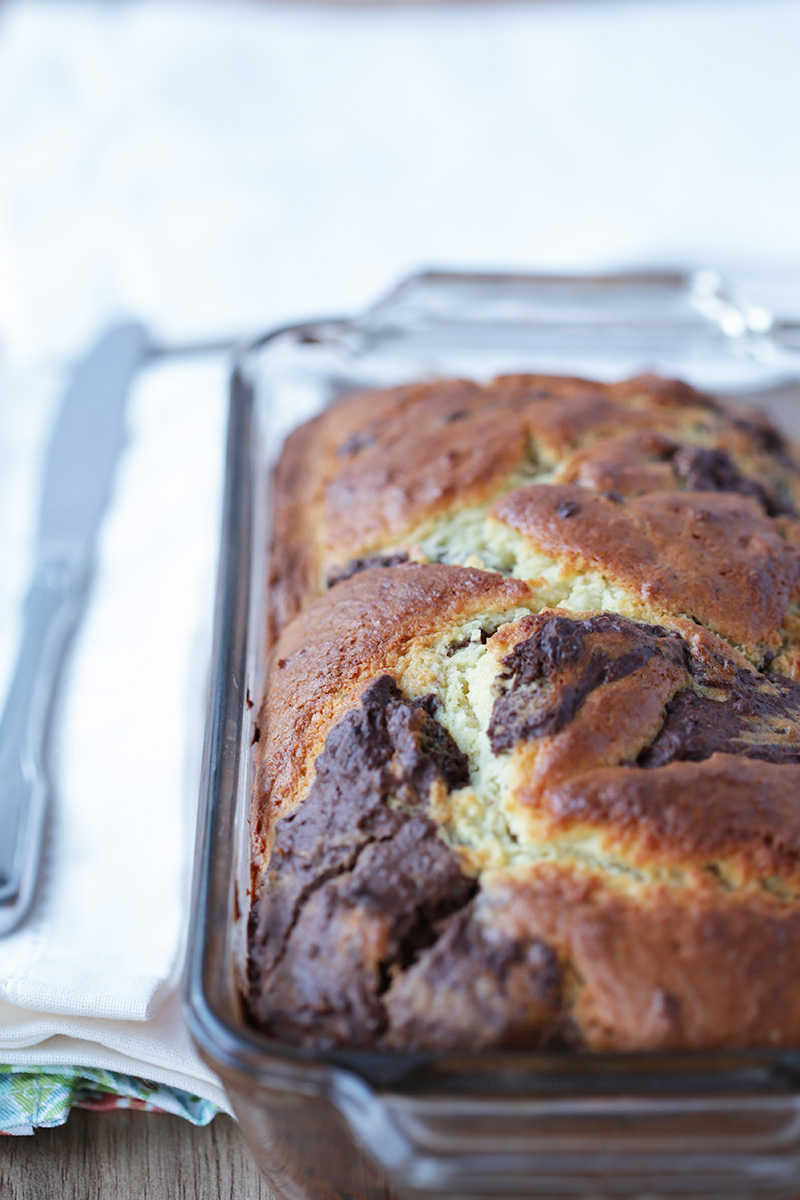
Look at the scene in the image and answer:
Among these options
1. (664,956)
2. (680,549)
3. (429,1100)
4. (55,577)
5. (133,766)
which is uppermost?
(55,577)

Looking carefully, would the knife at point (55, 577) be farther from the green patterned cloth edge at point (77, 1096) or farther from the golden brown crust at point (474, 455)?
the golden brown crust at point (474, 455)

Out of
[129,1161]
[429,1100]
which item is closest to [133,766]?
[129,1161]

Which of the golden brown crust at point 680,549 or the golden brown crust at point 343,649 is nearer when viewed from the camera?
the golden brown crust at point 343,649

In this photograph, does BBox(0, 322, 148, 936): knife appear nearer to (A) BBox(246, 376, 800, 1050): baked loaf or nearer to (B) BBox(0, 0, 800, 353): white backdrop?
(B) BBox(0, 0, 800, 353): white backdrop

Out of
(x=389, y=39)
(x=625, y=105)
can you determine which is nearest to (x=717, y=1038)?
(x=625, y=105)

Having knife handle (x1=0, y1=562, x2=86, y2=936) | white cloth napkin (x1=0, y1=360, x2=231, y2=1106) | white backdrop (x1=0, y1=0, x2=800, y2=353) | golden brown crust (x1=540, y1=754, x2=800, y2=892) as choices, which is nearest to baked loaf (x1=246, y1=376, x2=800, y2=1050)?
golden brown crust (x1=540, y1=754, x2=800, y2=892)

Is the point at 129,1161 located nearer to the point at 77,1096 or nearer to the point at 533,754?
the point at 77,1096

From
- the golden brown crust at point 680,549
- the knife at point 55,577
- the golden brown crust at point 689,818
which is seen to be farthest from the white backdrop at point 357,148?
the golden brown crust at point 689,818

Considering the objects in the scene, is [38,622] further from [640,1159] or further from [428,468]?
[640,1159]
